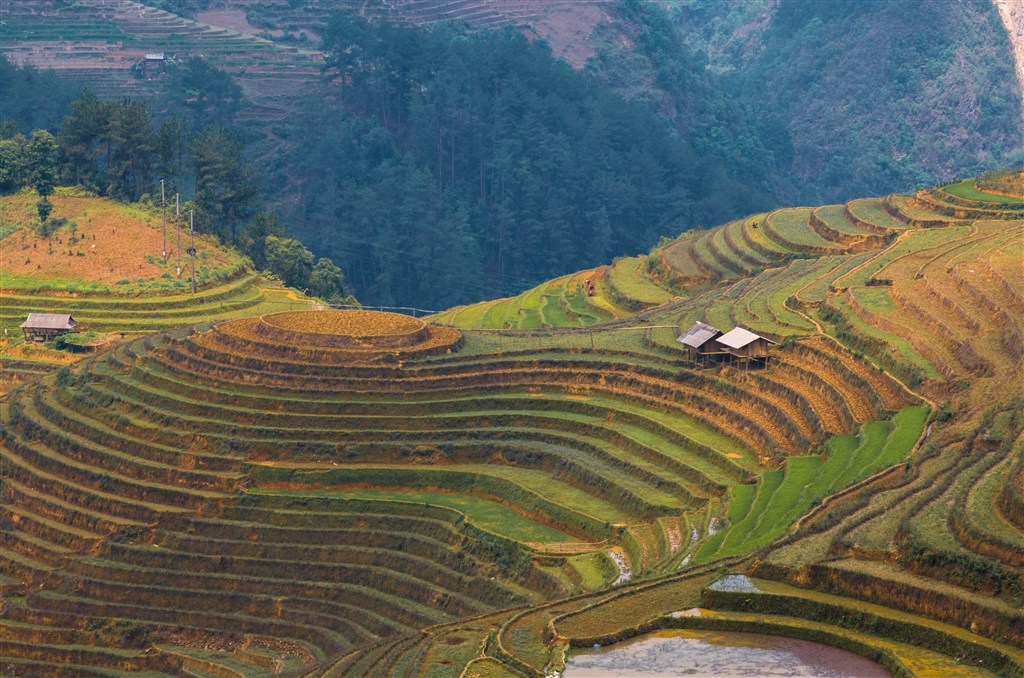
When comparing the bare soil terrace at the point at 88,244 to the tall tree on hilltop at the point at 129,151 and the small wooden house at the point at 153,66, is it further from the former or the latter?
the small wooden house at the point at 153,66

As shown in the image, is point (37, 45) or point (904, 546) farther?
point (37, 45)

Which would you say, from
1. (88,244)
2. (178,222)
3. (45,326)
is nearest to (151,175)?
(178,222)

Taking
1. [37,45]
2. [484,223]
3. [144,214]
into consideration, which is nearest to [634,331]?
[144,214]

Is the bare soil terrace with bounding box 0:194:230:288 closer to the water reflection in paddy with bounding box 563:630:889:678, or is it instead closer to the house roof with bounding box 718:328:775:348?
the house roof with bounding box 718:328:775:348

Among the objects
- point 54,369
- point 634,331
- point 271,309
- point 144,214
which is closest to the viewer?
Answer: point 634,331

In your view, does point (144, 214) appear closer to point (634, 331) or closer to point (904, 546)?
point (634, 331)

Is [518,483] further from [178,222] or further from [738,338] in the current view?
[178,222]

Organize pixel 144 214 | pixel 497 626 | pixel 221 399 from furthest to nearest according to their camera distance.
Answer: pixel 144 214, pixel 221 399, pixel 497 626
